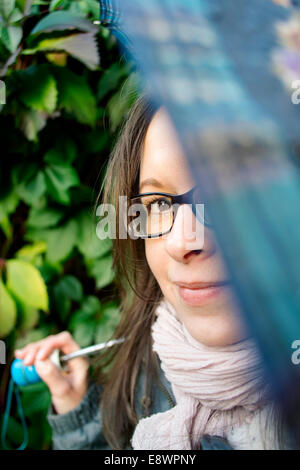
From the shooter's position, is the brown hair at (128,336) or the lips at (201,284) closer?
the lips at (201,284)

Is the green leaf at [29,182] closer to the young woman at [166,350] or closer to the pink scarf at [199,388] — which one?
the young woman at [166,350]

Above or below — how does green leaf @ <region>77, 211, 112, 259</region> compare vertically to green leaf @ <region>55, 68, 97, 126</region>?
below

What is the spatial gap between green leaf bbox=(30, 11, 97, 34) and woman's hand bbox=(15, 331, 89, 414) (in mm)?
630

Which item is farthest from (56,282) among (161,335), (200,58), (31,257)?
(200,58)

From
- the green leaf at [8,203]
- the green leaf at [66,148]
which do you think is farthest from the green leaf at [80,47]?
the green leaf at [8,203]

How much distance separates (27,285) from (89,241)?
0.18 m

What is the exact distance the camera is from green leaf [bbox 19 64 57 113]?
0.94 meters

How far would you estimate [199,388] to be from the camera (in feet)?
2.24

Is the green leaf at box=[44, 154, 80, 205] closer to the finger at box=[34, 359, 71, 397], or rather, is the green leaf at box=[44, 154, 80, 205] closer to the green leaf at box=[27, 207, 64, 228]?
the green leaf at box=[27, 207, 64, 228]

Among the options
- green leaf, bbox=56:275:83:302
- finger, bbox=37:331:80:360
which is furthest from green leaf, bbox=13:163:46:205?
finger, bbox=37:331:80:360

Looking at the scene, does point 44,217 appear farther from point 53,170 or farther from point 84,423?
point 84,423

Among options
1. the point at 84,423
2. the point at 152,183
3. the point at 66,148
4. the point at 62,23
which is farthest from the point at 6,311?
the point at 62,23

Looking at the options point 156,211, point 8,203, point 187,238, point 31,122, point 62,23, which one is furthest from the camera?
point 8,203

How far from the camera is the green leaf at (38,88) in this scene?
3.10 ft
